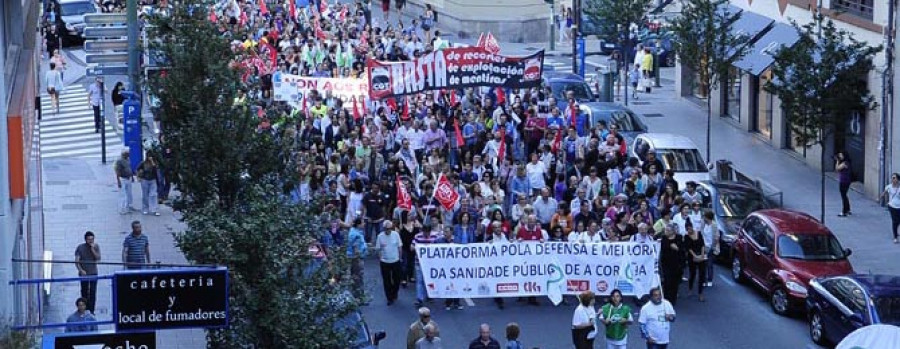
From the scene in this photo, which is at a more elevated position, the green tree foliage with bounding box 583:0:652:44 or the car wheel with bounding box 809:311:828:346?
the green tree foliage with bounding box 583:0:652:44

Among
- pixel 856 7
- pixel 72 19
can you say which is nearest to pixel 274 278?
pixel 856 7

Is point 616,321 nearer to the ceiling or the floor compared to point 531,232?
nearer to the floor

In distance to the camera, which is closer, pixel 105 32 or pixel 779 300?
pixel 779 300

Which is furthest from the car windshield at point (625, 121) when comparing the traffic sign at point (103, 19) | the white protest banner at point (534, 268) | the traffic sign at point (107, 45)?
the traffic sign at point (107, 45)

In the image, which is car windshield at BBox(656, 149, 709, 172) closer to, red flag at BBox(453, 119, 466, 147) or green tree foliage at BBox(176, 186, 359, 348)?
red flag at BBox(453, 119, 466, 147)

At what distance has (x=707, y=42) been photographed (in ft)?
129

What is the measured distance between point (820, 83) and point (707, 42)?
5890 mm

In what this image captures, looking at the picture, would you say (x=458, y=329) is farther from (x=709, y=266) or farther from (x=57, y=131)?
(x=57, y=131)

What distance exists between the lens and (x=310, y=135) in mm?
36031

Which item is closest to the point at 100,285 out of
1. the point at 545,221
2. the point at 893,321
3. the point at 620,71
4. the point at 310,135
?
the point at 545,221

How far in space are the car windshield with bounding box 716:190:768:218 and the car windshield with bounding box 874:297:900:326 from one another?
7028mm

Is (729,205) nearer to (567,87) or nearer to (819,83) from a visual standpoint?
(819,83)

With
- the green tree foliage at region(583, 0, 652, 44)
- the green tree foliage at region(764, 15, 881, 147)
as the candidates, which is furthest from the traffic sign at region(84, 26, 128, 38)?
the green tree foliage at region(583, 0, 652, 44)

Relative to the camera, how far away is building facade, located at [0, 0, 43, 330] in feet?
62.6
